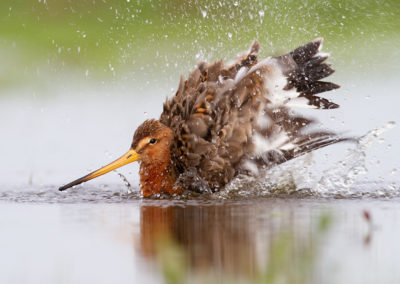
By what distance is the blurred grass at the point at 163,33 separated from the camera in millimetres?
11617

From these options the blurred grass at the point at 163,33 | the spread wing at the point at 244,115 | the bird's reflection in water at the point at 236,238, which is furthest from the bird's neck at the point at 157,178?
the blurred grass at the point at 163,33

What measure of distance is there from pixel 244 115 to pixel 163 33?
5.51 m

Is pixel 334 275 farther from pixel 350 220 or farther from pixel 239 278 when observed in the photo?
pixel 350 220

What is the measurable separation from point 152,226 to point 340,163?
2.72 meters

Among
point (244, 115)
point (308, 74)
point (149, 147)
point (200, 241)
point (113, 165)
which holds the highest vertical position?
point (308, 74)

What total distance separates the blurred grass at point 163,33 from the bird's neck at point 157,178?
4.33m

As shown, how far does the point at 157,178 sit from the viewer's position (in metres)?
7.02

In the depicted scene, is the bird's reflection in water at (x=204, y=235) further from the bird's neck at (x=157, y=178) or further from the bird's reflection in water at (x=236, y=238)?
the bird's neck at (x=157, y=178)

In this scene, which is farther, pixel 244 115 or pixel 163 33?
pixel 163 33

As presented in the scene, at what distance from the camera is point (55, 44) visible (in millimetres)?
11938

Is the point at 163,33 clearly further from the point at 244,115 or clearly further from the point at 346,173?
the point at 346,173

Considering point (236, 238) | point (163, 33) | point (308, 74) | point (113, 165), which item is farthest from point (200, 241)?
point (163, 33)

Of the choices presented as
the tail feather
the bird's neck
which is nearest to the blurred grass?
the tail feather

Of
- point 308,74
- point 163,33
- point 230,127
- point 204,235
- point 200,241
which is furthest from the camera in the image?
point 163,33
